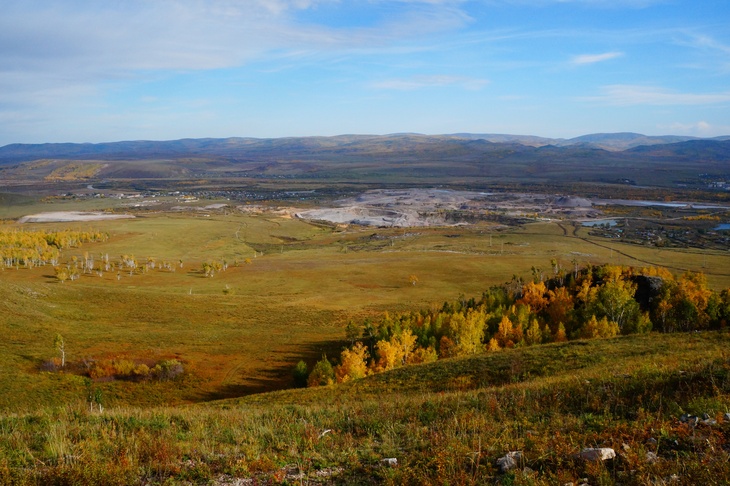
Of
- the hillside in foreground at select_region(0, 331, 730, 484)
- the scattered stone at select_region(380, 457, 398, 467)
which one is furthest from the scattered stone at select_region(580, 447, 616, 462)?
the scattered stone at select_region(380, 457, 398, 467)

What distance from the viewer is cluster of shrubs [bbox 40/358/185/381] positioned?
4462cm

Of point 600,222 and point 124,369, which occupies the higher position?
point 600,222

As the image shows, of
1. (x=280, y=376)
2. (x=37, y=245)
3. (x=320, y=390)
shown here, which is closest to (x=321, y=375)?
(x=280, y=376)

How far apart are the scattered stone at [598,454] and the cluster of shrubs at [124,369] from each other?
4409cm

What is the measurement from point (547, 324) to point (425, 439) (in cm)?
3912

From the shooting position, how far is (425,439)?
9.68m

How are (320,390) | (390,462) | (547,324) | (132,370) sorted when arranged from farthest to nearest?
(132,370) < (547,324) < (320,390) < (390,462)

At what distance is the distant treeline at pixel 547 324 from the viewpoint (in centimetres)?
4069

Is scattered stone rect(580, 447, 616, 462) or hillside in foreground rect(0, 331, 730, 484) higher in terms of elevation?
scattered stone rect(580, 447, 616, 462)

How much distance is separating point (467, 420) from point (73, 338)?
193 feet

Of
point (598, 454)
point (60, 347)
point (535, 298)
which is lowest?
point (60, 347)

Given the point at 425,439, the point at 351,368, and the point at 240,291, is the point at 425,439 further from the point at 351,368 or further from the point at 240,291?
the point at 240,291

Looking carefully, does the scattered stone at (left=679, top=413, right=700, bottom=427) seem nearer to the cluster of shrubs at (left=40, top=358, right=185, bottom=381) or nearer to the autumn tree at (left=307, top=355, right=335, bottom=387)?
the autumn tree at (left=307, top=355, right=335, bottom=387)

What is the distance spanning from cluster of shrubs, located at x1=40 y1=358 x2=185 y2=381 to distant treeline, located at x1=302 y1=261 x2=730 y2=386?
12.9 m
